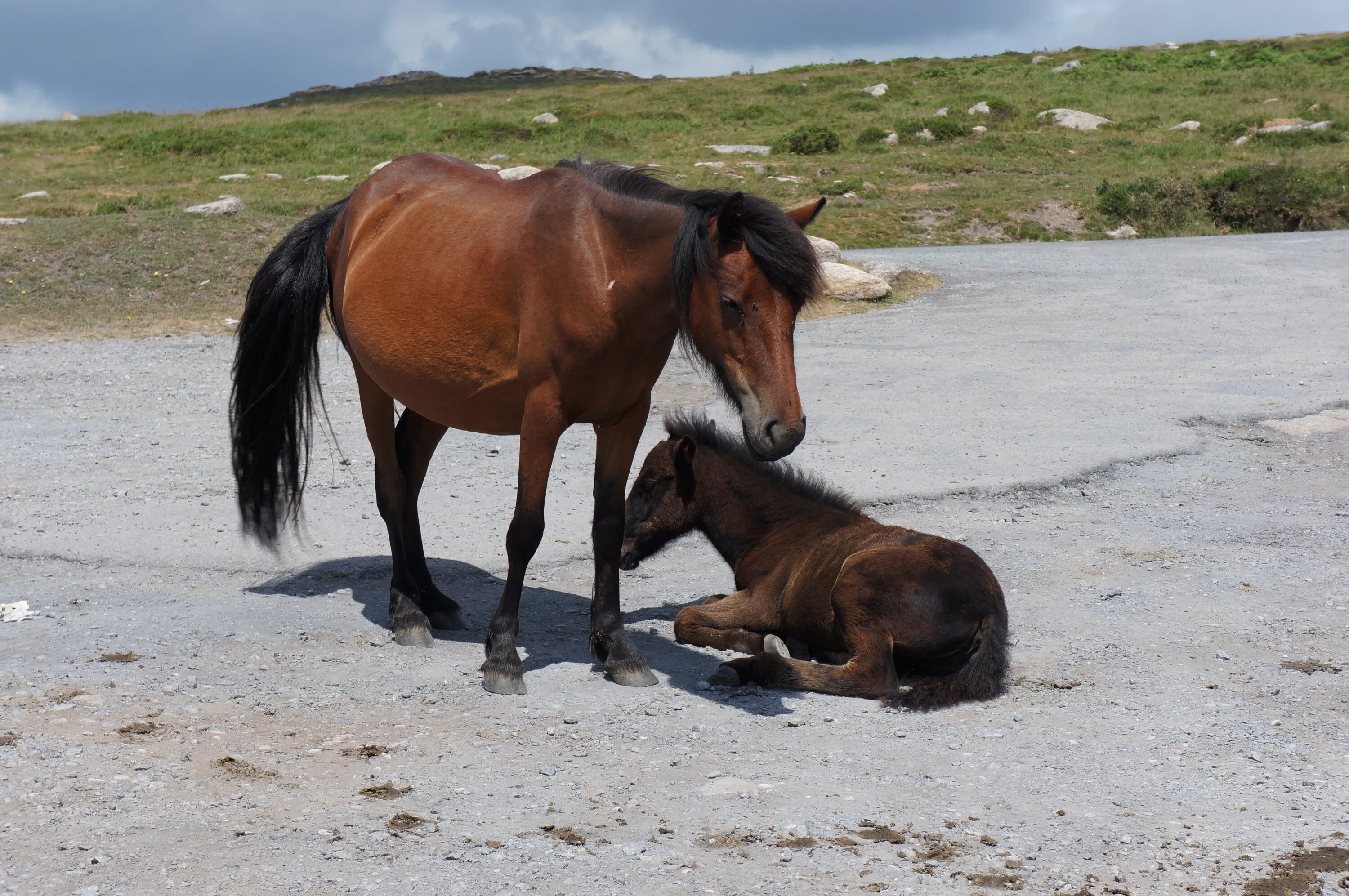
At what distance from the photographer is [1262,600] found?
5844mm

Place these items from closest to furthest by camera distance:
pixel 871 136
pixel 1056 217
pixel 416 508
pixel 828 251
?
pixel 416 508 < pixel 828 251 < pixel 1056 217 < pixel 871 136

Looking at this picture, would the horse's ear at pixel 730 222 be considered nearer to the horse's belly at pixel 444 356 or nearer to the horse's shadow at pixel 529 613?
the horse's belly at pixel 444 356

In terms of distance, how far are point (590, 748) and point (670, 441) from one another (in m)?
2.31

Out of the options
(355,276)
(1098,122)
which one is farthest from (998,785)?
(1098,122)

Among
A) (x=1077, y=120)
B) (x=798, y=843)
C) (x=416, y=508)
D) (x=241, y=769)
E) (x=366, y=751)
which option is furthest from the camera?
(x=1077, y=120)

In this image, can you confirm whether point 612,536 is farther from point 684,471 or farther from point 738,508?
point 738,508

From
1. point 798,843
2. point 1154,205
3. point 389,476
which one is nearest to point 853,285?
point 1154,205

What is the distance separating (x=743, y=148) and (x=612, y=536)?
26.6 metres

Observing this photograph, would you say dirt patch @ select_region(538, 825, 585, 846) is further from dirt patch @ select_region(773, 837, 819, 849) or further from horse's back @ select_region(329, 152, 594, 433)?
horse's back @ select_region(329, 152, 594, 433)

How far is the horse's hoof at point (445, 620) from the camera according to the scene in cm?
580

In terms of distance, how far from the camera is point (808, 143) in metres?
30.5

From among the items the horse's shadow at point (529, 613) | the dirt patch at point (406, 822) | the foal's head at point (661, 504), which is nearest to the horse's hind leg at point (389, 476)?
Answer: the horse's shadow at point (529, 613)

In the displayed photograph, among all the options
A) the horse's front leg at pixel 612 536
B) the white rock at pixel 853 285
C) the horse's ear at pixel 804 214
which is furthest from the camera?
the white rock at pixel 853 285

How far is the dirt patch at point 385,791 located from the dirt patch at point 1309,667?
11.8 feet
